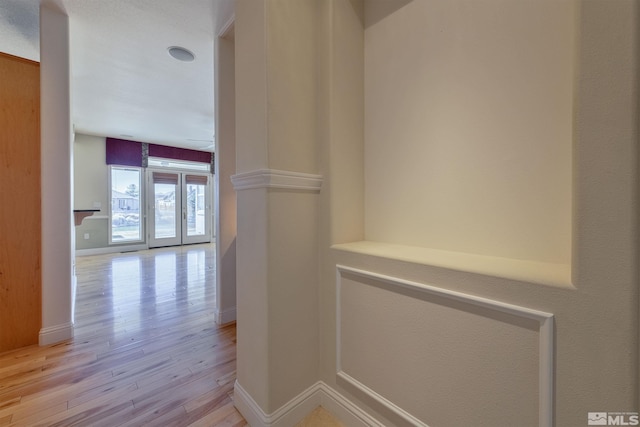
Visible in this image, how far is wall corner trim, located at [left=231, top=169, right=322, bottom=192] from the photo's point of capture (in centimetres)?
123

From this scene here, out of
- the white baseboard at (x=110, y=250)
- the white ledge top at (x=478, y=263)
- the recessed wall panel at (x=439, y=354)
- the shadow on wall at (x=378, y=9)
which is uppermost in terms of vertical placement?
the shadow on wall at (x=378, y=9)

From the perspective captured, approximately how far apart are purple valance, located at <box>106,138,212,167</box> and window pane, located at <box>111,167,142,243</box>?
8.6 inches

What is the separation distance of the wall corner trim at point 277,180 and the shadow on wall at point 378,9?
987 millimetres

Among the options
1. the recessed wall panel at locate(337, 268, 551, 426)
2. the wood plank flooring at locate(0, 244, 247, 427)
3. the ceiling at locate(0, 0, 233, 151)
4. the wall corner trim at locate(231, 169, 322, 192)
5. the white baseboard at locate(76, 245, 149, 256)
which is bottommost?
the wood plank flooring at locate(0, 244, 247, 427)

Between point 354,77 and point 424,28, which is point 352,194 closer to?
point 354,77

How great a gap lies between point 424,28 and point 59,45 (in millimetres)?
2855

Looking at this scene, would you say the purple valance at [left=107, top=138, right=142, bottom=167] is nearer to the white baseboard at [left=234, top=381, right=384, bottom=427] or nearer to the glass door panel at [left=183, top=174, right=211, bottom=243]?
the glass door panel at [left=183, top=174, right=211, bottom=243]

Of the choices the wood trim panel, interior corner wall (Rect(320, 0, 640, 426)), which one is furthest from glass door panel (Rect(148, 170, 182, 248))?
interior corner wall (Rect(320, 0, 640, 426))

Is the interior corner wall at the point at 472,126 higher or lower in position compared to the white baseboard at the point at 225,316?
higher

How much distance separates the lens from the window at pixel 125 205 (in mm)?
6094

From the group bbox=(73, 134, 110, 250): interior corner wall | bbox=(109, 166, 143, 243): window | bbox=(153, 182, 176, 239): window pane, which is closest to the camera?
bbox=(73, 134, 110, 250): interior corner wall

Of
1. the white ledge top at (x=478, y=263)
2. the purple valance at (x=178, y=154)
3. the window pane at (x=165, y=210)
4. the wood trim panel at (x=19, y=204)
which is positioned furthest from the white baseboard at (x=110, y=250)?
the white ledge top at (x=478, y=263)

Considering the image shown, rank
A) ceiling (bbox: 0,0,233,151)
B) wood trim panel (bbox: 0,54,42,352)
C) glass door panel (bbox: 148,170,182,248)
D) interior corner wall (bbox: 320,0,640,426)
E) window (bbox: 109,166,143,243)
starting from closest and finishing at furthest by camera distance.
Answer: interior corner wall (bbox: 320,0,640,426) → wood trim panel (bbox: 0,54,42,352) → ceiling (bbox: 0,0,233,151) → window (bbox: 109,166,143,243) → glass door panel (bbox: 148,170,182,248)

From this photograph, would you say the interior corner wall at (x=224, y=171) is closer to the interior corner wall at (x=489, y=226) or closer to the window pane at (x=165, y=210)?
the interior corner wall at (x=489, y=226)
